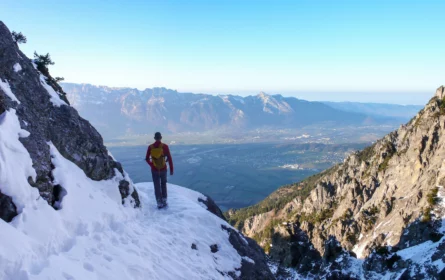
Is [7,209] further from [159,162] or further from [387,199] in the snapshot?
[387,199]

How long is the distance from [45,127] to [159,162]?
6.63 m

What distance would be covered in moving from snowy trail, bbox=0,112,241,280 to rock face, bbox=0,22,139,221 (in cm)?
68

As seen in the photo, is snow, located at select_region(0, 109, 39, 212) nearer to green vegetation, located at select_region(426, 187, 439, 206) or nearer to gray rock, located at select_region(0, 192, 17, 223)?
gray rock, located at select_region(0, 192, 17, 223)

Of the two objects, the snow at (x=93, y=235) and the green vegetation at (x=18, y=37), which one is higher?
the green vegetation at (x=18, y=37)

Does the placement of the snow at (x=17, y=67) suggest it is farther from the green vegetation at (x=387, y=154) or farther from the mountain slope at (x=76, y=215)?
the green vegetation at (x=387, y=154)

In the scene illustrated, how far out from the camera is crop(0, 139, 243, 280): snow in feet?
28.9

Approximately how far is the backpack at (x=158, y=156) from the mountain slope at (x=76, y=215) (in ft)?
7.87

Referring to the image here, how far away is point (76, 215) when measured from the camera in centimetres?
1266

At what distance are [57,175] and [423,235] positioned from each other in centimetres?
3818

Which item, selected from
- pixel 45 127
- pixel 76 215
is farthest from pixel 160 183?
pixel 76 215

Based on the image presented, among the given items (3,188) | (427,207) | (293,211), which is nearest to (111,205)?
(3,188)

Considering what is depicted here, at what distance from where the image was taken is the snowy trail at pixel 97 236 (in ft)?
28.7

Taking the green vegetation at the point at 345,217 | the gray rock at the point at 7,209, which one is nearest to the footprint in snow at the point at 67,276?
the gray rock at the point at 7,209

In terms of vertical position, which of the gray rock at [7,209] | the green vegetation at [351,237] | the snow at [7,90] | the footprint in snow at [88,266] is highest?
the snow at [7,90]
